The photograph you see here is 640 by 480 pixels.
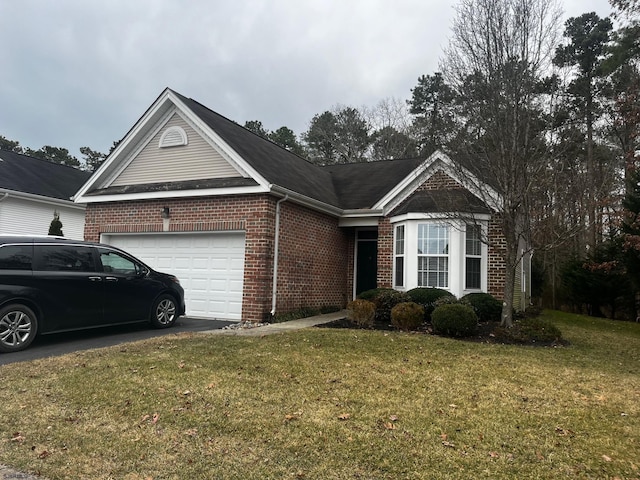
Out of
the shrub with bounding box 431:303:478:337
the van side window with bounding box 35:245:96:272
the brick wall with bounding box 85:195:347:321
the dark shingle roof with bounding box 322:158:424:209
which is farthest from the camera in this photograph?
the dark shingle roof with bounding box 322:158:424:209

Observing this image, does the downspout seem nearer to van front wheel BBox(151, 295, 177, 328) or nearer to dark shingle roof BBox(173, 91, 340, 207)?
dark shingle roof BBox(173, 91, 340, 207)

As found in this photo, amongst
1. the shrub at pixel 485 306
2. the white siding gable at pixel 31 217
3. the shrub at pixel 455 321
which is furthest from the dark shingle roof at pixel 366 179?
the white siding gable at pixel 31 217

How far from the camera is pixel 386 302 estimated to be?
10.7 m

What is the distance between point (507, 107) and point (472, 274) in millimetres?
4293

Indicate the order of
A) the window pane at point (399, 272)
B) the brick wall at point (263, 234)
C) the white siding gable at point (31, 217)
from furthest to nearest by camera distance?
the white siding gable at point (31, 217)
the window pane at point (399, 272)
the brick wall at point (263, 234)

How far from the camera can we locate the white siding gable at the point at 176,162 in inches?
451

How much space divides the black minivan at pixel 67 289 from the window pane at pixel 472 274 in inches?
284

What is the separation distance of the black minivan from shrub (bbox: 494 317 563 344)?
6902 mm

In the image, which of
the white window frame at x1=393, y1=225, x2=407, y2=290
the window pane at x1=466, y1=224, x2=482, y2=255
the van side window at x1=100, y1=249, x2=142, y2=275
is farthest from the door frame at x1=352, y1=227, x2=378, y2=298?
the van side window at x1=100, y1=249, x2=142, y2=275

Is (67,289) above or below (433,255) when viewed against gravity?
below

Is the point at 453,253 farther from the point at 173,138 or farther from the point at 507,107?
the point at 173,138

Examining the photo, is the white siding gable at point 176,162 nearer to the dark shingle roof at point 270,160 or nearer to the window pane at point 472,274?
the dark shingle roof at point 270,160

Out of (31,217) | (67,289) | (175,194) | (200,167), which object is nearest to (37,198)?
(31,217)

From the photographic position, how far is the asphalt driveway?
6734 mm
